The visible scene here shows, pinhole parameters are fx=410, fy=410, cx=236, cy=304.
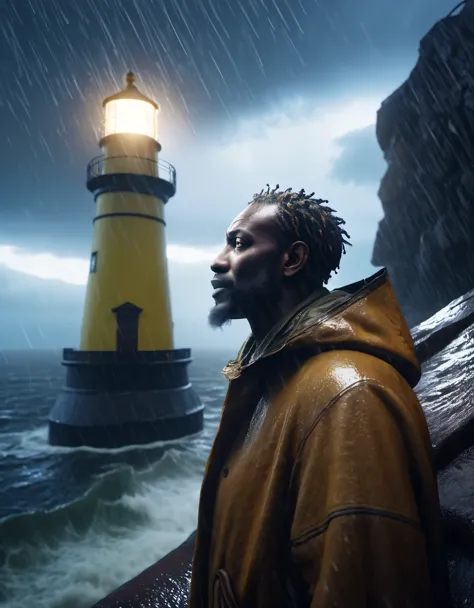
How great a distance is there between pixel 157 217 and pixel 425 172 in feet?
39.0

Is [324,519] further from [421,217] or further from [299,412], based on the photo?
[421,217]

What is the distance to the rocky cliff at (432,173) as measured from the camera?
14008 millimetres

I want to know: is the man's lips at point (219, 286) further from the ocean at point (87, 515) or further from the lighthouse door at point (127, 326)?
the lighthouse door at point (127, 326)

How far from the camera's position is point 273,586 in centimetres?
139

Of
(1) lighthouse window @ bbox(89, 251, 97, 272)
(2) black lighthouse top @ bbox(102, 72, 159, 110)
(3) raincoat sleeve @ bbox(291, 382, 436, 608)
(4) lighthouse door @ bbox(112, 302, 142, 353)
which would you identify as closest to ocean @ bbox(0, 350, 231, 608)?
(4) lighthouse door @ bbox(112, 302, 142, 353)

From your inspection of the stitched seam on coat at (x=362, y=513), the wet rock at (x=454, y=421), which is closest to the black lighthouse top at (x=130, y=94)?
the wet rock at (x=454, y=421)

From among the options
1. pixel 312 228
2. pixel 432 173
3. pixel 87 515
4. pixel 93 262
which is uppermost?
pixel 432 173

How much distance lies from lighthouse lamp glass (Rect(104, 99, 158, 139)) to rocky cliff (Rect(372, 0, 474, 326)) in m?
10.8

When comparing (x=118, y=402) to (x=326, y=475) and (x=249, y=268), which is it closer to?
(x=249, y=268)

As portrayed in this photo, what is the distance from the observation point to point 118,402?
41.8 ft

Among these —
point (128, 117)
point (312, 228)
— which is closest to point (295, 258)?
point (312, 228)

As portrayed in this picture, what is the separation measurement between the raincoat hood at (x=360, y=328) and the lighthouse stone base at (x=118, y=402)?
12.0m

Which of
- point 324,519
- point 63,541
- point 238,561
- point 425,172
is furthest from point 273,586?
point 425,172

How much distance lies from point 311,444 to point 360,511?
244 millimetres
